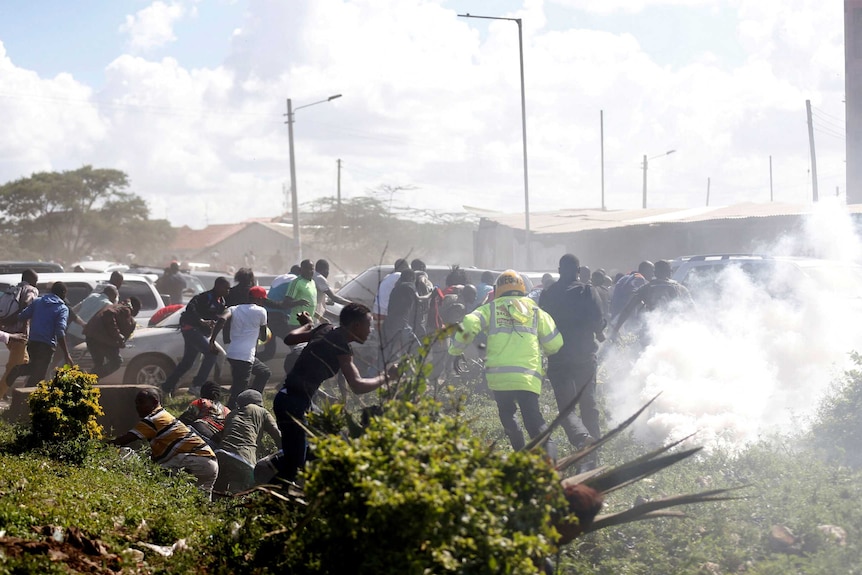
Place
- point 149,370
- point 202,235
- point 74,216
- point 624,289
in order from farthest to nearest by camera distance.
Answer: point 202,235, point 74,216, point 624,289, point 149,370

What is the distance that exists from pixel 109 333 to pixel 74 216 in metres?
47.6

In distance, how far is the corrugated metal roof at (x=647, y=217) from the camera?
1017 inches

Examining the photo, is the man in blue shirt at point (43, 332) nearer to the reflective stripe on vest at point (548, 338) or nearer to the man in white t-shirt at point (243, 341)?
the man in white t-shirt at point (243, 341)

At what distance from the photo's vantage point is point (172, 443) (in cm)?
753

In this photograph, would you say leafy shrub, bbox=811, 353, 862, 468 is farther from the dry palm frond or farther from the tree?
the tree

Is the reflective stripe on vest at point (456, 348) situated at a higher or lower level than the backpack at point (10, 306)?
lower

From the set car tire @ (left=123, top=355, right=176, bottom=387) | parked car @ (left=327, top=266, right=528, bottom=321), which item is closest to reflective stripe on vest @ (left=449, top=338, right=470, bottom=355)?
parked car @ (left=327, top=266, right=528, bottom=321)

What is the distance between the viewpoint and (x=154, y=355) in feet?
40.1

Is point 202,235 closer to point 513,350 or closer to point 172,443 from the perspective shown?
point 172,443

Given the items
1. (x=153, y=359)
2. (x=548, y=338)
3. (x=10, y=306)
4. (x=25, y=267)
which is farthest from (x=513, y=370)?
(x=25, y=267)

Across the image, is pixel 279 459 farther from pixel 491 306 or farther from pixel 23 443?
pixel 23 443

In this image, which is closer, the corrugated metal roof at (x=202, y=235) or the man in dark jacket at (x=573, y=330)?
the man in dark jacket at (x=573, y=330)

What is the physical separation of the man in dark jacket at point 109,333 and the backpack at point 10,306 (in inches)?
34.9

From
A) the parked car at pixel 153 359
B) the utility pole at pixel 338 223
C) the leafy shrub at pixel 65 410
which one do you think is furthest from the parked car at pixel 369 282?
the utility pole at pixel 338 223
